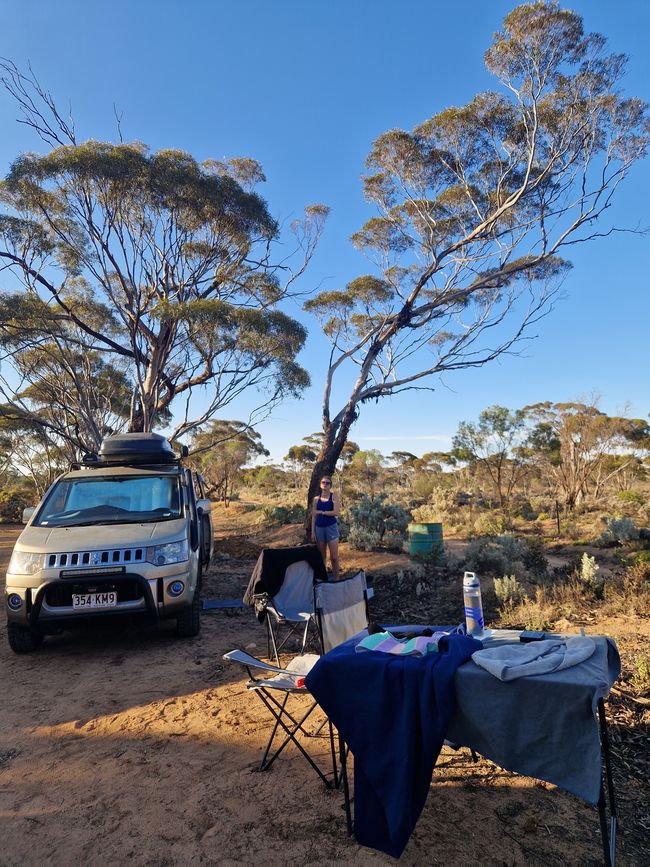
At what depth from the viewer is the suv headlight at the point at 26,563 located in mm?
5113

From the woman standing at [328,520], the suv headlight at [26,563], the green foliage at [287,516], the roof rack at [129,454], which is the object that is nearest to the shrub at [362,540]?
the woman standing at [328,520]

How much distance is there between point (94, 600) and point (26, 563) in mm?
738

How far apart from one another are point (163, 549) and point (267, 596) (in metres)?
1.13

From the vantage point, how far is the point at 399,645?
2.63m

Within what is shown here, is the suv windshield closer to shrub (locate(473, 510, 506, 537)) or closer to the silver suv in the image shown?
the silver suv

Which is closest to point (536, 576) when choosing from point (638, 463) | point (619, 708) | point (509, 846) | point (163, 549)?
point (619, 708)

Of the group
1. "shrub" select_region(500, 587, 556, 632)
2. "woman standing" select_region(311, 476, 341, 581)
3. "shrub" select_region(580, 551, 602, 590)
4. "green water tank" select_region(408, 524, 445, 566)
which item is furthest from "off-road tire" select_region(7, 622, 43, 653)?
"shrub" select_region(580, 551, 602, 590)

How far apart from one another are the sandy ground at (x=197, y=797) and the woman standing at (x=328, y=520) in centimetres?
355

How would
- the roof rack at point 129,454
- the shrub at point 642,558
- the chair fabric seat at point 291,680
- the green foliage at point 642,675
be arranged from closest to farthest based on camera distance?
the chair fabric seat at point 291,680 → the green foliage at point 642,675 → the roof rack at point 129,454 → the shrub at point 642,558

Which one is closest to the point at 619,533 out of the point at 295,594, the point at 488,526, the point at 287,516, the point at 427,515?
the point at 488,526

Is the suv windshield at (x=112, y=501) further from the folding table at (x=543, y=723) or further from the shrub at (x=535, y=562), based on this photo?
the shrub at (x=535, y=562)

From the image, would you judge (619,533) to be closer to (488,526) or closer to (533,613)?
(488,526)

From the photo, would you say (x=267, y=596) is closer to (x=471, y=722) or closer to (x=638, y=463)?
(x=471, y=722)

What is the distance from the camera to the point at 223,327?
50.0ft
